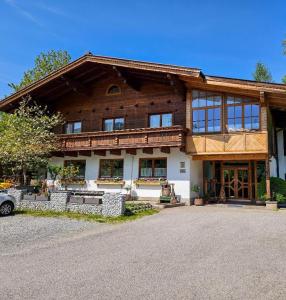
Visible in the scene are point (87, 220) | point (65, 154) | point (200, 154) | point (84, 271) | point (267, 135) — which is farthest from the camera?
point (65, 154)

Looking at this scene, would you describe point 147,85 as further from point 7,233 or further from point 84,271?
point 84,271

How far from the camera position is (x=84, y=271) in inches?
227

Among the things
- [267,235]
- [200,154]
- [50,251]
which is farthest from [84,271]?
[200,154]

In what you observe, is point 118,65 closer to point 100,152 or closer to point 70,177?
point 100,152

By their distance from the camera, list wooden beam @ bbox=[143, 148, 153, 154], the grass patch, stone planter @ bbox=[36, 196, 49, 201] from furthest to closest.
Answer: wooden beam @ bbox=[143, 148, 153, 154] → stone planter @ bbox=[36, 196, 49, 201] → the grass patch

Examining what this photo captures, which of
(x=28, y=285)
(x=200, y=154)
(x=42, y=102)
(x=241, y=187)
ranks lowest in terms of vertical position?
(x=28, y=285)

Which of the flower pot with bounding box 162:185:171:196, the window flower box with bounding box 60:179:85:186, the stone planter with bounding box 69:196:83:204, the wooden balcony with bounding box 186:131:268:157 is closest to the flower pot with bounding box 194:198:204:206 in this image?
the flower pot with bounding box 162:185:171:196

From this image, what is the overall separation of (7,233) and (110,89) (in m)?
13.9

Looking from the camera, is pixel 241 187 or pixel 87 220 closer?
pixel 87 220

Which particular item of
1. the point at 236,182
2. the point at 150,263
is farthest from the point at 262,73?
the point at 150,263

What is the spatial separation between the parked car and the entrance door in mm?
12920

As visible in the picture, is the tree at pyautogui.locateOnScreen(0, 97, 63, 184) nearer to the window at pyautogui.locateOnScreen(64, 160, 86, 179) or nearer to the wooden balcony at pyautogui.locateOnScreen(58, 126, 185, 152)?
the wooden balcony at pyautogui.locateOnScreen(58, 126, 185, 152)

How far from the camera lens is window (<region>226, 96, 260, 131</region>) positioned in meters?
16.4

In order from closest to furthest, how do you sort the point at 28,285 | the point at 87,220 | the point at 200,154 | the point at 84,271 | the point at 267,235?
the point at 28,285 < the point at 84,271 < the point at 267,235 < the point at 87,220 < the point at 200,154
